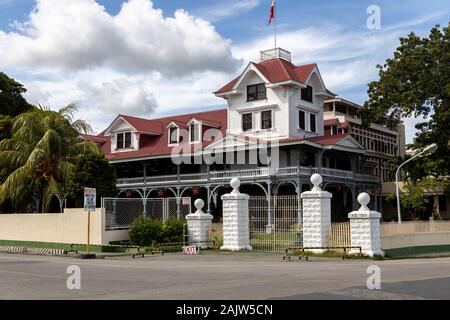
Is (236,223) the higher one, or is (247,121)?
(247,121)

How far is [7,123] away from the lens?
40.3m

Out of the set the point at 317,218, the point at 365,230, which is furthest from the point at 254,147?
the point at 365,230

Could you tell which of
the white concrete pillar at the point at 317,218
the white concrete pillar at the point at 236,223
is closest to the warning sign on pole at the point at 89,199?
the white concrete pillar at the point at 236,223

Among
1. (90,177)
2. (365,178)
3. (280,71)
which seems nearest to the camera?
(90,177)

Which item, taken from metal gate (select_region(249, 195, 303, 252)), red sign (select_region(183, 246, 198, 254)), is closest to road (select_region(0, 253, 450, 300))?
red sign (select_region(183, 246, 198, 254))

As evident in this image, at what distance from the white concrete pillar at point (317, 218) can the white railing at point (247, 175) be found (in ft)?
55.2

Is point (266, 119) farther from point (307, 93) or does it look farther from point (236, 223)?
point (236, 223)

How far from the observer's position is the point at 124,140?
4988 cm

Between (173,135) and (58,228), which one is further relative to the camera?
(173,135)

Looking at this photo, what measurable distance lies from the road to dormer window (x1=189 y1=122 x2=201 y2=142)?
27920mm

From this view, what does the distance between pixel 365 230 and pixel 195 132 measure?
1051 inches

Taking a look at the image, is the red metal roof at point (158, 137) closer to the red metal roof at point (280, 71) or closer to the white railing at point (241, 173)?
the white railing at point (241, 173)

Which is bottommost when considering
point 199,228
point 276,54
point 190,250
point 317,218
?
point 190,250
